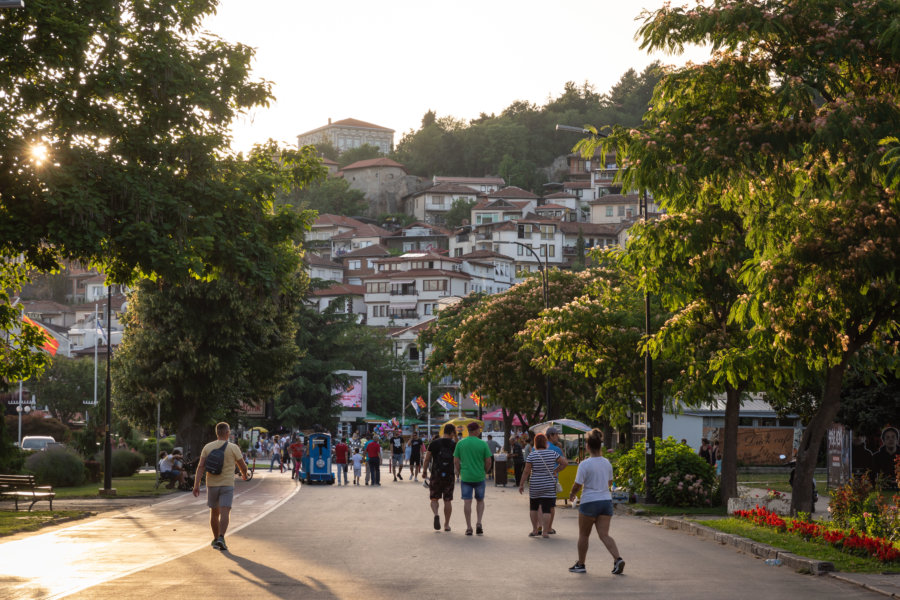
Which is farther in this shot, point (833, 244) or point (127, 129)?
point (127, 129)

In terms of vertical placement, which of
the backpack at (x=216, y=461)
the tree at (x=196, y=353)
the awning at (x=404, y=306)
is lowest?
the backpack at (x=216, y=461)

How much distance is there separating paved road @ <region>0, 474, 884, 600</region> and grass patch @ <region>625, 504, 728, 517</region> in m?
2.09

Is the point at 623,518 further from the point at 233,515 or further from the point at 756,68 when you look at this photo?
the point at 756,68

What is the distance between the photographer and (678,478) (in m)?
27.5

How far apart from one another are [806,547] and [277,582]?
7.62 meters

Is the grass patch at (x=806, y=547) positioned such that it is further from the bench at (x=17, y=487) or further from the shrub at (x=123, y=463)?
the shrub at (x=123, y=463)

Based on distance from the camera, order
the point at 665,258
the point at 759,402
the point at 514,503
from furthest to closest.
A: the point at 759,402
the point at 514,503
the point at 665,258

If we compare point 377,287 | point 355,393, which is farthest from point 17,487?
point 377,287

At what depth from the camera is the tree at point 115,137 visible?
19.7 metres

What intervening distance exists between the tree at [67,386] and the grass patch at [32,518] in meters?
78.0

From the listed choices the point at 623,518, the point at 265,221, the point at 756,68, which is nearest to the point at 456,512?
the point at 623,518

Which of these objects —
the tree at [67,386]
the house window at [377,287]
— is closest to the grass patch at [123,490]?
the tree at [67,386]

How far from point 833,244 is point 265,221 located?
491 inches

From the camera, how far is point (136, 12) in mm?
22797
